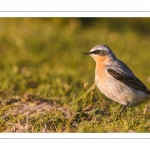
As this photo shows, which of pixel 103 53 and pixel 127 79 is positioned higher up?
pixel 103 53

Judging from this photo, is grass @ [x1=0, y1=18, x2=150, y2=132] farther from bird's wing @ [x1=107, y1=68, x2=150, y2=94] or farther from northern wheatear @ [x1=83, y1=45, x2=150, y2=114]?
bird's wing @ [x1=107, y1=68, x2=150, y2=94]

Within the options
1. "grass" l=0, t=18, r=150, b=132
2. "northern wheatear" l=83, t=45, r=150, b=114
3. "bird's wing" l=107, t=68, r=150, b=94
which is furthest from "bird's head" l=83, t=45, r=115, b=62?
"grass" l=0, t=18, r=150, b=132

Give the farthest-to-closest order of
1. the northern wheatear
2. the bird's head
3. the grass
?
the bird's head
the northern wheatear
the grass

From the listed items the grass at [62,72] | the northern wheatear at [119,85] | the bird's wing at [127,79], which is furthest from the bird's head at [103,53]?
the grass at [62,72]

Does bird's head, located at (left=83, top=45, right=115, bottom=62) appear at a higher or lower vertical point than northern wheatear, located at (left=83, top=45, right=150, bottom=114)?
higher

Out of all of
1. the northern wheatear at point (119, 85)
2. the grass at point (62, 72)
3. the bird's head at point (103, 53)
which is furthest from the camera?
the bird's head at point (103, 53)

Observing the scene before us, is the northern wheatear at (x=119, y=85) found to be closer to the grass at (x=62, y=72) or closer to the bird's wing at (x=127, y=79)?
the bird's wing at (x=127, y=79)

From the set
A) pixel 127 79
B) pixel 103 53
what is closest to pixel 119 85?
pixel 127 79

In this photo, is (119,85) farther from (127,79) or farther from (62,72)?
(62,72)
